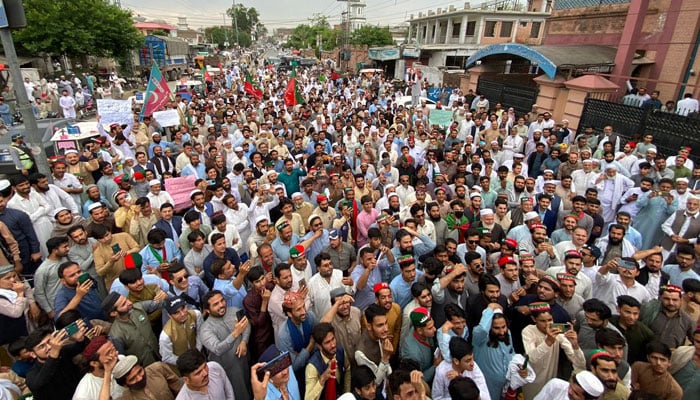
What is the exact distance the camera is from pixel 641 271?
14.5 feet

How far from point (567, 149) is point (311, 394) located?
8264 mm

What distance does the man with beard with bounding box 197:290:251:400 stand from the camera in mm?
3221

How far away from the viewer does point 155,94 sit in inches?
381

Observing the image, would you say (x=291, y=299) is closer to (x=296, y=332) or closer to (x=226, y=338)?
(x=296, y=332)

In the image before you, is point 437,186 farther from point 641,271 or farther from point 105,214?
point 105,214

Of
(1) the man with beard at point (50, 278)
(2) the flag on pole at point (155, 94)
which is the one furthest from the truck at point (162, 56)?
(1) the man with beard at point (50, 278)

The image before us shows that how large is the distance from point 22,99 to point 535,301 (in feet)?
22.7

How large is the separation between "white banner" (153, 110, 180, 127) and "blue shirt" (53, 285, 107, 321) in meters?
6.84

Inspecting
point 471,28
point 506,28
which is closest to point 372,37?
point 471,28

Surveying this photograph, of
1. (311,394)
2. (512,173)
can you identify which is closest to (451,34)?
(512,173)

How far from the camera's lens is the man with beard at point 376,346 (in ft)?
10.4

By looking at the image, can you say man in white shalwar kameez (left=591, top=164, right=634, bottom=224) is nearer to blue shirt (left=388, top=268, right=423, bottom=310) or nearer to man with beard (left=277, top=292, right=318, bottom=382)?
blue shirt (left=388, top=268, right=423, bottom=310)

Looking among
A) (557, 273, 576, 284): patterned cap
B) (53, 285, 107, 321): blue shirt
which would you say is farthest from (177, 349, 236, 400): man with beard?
(557, 273, 576, 284): patterned cap

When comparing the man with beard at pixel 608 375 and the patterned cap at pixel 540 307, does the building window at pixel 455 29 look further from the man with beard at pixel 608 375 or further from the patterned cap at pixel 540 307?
the man with beard at pixel 608 375
